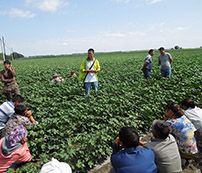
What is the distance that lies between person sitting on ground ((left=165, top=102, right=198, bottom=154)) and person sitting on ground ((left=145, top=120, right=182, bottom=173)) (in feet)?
2.74

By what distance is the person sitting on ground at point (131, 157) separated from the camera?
379 cm

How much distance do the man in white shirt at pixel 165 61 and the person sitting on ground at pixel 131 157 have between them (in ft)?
32.4

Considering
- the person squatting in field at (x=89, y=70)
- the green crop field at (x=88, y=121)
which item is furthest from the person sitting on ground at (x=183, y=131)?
the person squatting in field at (x=89, y=70)

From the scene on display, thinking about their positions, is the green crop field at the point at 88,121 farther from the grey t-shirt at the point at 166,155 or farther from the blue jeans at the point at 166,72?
the blue jeans at the point at 166,72

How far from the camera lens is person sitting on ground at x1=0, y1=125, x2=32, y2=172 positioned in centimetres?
466

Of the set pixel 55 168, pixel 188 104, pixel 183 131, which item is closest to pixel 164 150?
pixel 183 131

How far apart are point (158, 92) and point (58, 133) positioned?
4.56 m

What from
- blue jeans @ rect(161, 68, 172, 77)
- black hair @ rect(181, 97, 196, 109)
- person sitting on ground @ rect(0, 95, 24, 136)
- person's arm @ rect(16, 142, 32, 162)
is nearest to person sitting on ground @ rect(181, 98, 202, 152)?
black hair @ rect(181, 97, 196, 109)

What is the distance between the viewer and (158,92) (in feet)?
32.3

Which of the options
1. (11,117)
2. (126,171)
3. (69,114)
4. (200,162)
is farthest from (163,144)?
(69,114)

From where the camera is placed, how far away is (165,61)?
1355 cm

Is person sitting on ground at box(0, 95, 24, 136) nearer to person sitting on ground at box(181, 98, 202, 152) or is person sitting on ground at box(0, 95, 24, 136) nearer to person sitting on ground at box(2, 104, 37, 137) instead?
person sitting on ground at box(2, 104, 37, 137)

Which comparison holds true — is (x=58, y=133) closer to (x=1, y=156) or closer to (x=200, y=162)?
(x=1, y=156)

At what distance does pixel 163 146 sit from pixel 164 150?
5 centimetres
